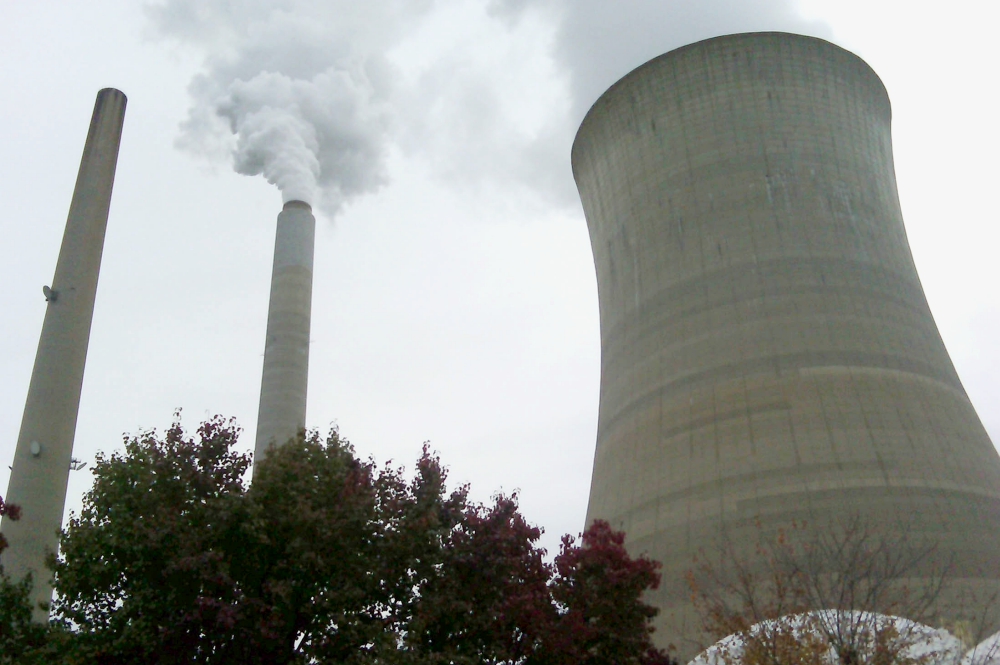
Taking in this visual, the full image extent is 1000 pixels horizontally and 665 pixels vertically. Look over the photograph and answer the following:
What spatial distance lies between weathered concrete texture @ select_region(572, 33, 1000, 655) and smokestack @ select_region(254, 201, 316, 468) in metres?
6.65

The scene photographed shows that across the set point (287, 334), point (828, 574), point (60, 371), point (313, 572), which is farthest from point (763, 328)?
point (287, 334)

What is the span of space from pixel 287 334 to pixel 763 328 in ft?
31.9

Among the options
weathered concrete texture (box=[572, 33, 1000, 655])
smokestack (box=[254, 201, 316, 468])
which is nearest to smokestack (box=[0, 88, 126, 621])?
smokestack (box=[254, 201, 316, 468])

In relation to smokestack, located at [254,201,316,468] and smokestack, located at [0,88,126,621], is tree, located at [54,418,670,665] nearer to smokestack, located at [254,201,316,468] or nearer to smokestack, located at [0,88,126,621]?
smokestack, located at [0,88,126,621]

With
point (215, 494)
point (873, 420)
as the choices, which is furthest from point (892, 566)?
point (215, 494)

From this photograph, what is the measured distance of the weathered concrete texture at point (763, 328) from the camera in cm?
980

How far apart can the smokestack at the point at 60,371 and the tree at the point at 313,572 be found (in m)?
3.85

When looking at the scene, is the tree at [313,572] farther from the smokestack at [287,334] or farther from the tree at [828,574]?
the smokestack at [287,334]

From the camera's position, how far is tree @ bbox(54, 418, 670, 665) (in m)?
5.59

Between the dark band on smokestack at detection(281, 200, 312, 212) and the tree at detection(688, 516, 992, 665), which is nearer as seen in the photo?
the tree at detection(688, 516, 992, 665)

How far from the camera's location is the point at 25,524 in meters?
9.72

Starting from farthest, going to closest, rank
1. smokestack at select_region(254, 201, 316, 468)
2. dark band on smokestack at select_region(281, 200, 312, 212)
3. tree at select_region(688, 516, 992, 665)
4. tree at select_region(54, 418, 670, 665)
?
dark band on smokestack at select_region(281, 200, 312, 212) < smokestack at select_region(254, 201, 316, 468) < tree at select_region(688, 516, 992, 665) < tree at select_region(54, 418, 670, 665)

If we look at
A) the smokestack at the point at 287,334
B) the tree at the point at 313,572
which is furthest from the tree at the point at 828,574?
the smokestack at the point at 287,334

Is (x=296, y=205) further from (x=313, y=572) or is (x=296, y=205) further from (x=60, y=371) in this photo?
(x=313, y=572)
